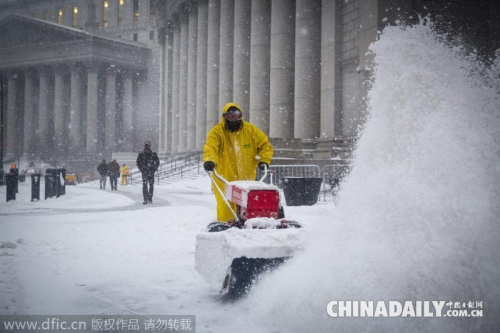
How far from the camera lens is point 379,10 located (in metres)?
19.6

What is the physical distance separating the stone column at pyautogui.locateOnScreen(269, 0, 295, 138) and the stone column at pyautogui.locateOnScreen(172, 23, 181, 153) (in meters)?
25.3

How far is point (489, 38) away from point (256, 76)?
13.8 meters

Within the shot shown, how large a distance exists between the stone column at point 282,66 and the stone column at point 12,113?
5940 cm

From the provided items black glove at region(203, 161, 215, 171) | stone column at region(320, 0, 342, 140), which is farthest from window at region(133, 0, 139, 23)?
black glove at region(203, 161, 215, 171)

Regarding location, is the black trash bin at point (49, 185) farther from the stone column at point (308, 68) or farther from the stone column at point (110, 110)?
the stone column at point (110, 110)

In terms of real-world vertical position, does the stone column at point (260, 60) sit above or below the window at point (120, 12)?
below

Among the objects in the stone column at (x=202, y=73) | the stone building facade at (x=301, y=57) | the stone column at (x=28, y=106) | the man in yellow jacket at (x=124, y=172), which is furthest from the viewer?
the stone column at (x=28, y=106)

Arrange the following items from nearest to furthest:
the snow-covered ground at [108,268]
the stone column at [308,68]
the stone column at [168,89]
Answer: the snow-covered ground at [108,268] < the stone column at [308,68] < the stone column at [168,89]

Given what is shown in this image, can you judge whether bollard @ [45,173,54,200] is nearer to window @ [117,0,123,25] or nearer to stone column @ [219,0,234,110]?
stone column @ [219,0,234,110]

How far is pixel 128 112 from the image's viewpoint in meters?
74.3

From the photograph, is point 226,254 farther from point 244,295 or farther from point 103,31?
point 103,31

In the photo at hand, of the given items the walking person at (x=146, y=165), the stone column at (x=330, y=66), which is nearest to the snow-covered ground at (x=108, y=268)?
the walking person at (x=146, y=165)

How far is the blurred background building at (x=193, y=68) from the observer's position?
72.5 feet

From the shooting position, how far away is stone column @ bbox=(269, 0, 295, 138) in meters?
27.5
